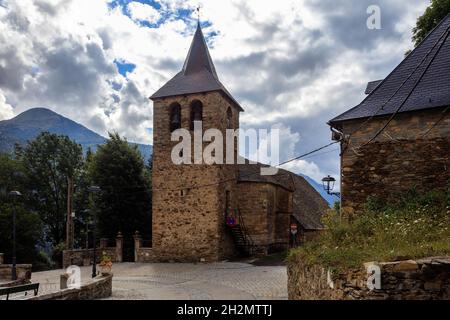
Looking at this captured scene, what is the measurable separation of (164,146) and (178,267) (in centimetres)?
746

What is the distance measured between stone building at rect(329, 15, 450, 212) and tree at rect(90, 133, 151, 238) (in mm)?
20862

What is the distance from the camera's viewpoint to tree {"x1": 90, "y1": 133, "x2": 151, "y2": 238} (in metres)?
31.3

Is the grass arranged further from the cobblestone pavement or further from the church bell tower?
the church bell tower

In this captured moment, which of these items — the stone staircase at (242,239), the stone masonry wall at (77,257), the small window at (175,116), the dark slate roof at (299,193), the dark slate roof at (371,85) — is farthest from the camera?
the dark slate roof at (299,193)

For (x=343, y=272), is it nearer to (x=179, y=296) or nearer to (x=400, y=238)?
(x=400, y=238)

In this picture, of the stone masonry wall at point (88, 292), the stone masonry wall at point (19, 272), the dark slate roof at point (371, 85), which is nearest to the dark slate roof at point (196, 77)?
the dark slate roof at point (371, 85)

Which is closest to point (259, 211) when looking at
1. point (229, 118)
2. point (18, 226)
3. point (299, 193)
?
point (229, 118)

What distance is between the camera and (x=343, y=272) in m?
7.47

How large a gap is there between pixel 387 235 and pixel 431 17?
12.9 m

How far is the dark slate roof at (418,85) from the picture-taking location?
40.4 ft

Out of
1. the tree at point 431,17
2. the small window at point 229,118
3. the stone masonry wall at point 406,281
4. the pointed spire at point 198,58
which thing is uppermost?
the pointed spire at point 198,58

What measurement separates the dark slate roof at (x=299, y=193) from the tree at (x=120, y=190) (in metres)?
7.88

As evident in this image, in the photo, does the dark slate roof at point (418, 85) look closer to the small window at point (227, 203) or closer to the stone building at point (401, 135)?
the stone building at point (401, 135)

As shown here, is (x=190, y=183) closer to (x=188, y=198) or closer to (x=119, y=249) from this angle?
(x=188, y=198)
